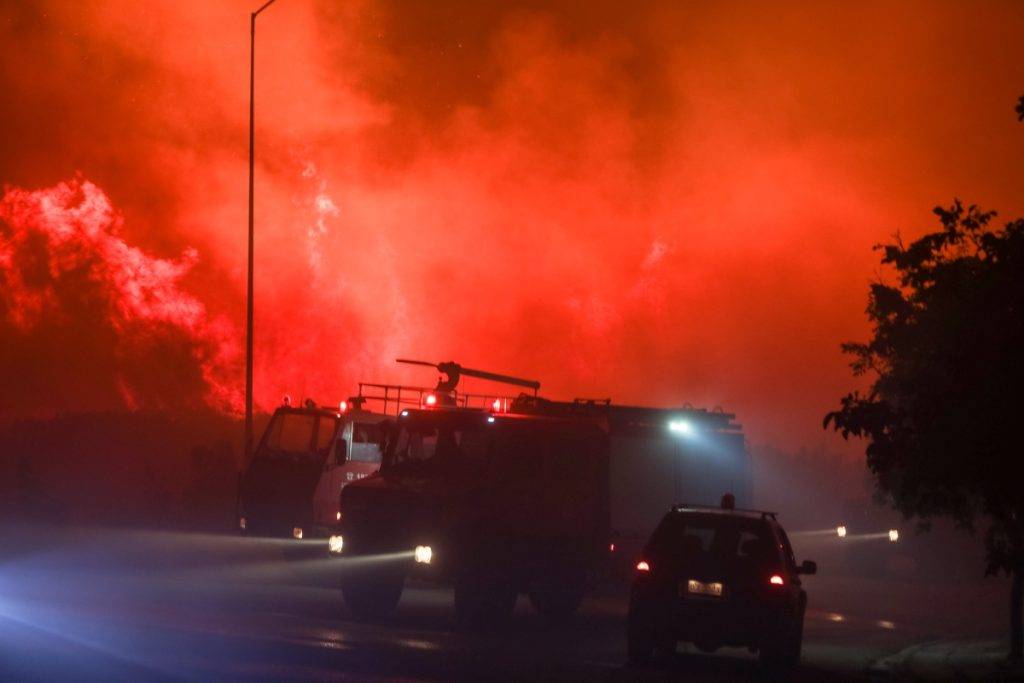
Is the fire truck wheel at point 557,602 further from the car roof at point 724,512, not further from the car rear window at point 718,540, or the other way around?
the car rear window at point 718,540

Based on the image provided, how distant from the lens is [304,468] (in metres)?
29.7

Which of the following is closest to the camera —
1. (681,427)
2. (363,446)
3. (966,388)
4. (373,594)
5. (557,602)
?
(966,388)

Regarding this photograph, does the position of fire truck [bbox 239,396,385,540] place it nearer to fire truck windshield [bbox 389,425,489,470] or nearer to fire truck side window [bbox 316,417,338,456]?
fire truck side window [bbox 316,417,338,456]

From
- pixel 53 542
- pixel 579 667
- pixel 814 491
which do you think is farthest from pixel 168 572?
pixel 814 491

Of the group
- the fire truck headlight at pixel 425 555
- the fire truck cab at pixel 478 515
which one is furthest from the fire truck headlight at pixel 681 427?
the fire truck headlight at pixel 425 555

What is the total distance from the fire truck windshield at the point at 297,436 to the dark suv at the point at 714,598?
1343 centimetres

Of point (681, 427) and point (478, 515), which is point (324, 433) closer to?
point (681, 427)

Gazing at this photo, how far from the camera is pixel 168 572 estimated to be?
95.7 ft

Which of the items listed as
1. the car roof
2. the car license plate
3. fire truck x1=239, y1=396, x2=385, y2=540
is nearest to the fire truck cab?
the car roof

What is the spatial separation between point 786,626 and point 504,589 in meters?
5.61

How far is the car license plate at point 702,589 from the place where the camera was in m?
17.2

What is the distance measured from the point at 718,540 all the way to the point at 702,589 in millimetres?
719

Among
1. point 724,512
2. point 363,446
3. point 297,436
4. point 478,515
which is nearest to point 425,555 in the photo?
point 478,515

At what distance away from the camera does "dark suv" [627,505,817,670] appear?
17.1 m
